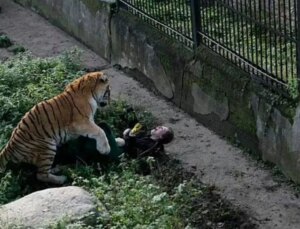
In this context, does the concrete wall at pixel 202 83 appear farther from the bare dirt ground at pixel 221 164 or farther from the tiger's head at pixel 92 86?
the tiger's head at pixel 92 86

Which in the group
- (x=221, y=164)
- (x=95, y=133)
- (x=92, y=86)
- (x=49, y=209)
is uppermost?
(x=92, y=86)

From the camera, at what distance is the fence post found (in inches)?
341

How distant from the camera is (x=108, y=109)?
28.7ft

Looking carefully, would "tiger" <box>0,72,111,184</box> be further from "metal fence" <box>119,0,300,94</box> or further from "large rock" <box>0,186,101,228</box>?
"metal fence" <box>119,0,300,94</box>

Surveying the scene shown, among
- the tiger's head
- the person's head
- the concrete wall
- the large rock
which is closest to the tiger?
the tiger's head

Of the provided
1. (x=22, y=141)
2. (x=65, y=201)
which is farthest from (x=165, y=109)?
(x=65, y=201)

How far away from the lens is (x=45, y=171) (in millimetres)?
7617

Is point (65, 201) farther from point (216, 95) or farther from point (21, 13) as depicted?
point (21, 13)

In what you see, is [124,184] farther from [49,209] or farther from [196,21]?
[196,21]

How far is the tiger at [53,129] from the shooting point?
301 inches

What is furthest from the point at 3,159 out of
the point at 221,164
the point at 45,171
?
the point at 221,164

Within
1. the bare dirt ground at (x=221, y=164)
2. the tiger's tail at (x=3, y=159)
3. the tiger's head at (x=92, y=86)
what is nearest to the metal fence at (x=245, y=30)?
the bare dirt ground at (x=221, y=164)

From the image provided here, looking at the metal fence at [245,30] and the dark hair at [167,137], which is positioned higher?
the metal fence at [245,30]

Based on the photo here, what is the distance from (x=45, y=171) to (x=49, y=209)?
127 centimetres
